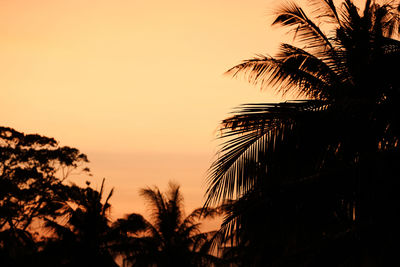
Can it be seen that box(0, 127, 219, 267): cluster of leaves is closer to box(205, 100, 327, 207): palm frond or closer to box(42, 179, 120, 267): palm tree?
box(42, 179, 120, 267): palm tree

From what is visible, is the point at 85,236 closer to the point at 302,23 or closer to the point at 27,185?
the point at 27,185

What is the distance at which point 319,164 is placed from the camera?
6039 mm

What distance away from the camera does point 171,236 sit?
2428cm

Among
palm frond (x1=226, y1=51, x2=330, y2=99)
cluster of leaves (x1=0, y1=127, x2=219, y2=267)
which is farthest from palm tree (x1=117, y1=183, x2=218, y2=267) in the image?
palm frond (x1=226, y1=51, x2=330, y2=99)

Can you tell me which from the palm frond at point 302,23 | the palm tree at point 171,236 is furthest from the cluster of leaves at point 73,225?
the palm frond at point 302,23

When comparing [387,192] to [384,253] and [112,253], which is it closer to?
[384,253]

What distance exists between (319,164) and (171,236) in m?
19.2

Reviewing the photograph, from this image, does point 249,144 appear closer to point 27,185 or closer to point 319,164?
point 319,164

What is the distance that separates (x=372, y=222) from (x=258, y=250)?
1.73 m

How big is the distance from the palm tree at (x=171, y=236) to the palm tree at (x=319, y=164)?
56.5 ft

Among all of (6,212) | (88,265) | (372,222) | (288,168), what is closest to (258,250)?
(288,168)

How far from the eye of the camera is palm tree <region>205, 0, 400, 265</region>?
5016 millimetres

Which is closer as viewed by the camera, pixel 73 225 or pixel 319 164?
pixel 319 164

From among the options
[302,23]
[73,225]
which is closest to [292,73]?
[302,23]
